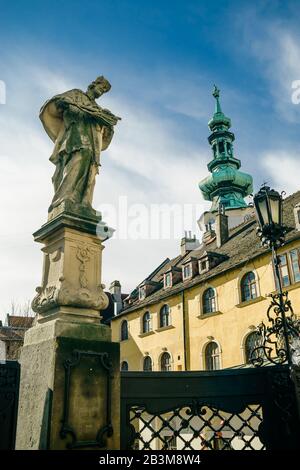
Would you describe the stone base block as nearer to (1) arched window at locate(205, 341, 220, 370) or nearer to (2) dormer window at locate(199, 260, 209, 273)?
(1) arched window at locate(205, 341, 220, 370)

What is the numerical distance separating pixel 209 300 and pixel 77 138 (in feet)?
63.2

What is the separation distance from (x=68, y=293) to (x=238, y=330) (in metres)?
17.9

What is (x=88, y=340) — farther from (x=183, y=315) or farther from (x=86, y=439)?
(x=183, y=315)

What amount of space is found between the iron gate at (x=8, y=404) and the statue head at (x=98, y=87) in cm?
314

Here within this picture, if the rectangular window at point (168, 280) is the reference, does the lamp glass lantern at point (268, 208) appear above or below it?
below

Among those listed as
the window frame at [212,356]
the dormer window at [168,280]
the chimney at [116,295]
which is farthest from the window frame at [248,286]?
the chimney at [116,295]

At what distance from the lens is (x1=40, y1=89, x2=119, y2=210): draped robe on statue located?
14.0 feet

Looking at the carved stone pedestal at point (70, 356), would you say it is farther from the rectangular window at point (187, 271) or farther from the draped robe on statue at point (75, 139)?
the rectangular window at point (187, 271)

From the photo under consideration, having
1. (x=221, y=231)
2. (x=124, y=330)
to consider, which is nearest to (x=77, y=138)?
(x=221, y=231)

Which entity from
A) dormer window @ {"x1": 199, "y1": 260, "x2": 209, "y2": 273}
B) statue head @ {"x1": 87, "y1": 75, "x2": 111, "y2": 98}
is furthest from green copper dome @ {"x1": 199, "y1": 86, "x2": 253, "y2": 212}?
statue head @ {"x1": 87, "y1": 75, "x2": 111, "y2": 98}

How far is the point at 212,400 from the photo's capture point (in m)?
3.78

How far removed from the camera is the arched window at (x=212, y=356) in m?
21.2

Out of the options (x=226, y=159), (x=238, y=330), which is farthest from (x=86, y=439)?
(x=226, y=159)

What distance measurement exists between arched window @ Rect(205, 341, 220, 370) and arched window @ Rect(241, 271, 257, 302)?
3299 millimetres
